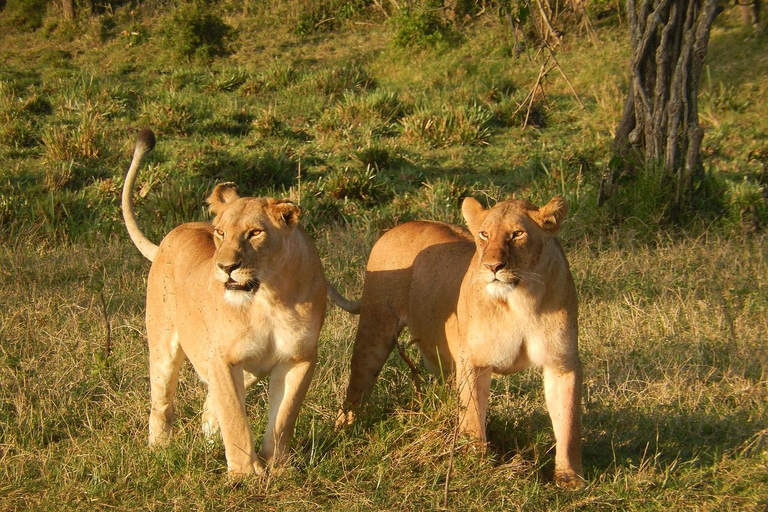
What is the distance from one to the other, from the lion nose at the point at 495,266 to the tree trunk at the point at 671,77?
405cm

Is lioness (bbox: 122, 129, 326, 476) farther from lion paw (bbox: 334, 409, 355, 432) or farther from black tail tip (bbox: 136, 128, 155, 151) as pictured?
black tail tip (bbox: 136, 128, 155, 151)

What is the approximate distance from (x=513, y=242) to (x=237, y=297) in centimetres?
93

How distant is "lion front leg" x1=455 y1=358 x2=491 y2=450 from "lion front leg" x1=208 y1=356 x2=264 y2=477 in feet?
2.44

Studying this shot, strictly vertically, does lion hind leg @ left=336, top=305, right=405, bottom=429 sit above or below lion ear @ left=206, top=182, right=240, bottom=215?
below

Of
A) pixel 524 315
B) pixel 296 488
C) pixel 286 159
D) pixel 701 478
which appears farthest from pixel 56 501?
pixel 286 159

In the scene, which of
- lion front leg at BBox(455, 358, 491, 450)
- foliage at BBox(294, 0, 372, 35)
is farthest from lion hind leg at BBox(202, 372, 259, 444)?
foliage at BBox(294, 0, 372, 35)

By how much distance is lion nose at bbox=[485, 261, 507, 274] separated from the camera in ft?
9.77

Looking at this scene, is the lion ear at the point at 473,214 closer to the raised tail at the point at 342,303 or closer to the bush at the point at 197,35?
the raised tail at the point at 342,303

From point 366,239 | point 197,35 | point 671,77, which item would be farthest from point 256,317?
point 197,35

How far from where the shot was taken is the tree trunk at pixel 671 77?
654 cm

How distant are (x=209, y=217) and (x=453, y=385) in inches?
171

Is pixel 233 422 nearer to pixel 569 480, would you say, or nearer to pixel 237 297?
pixel 237 297

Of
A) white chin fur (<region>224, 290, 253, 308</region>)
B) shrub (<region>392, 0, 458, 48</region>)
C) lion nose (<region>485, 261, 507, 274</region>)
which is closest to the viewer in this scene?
lion nose (<region>485, 261, 507, 274</region>)

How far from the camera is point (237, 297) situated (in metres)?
3.09
